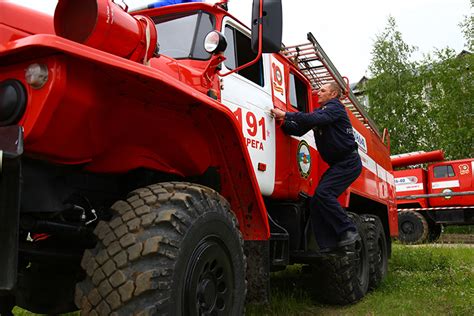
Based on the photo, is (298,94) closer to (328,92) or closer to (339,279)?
(328,92)

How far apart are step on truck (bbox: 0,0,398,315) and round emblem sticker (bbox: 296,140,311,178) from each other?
2.41ft

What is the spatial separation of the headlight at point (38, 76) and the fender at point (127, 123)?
0.03m

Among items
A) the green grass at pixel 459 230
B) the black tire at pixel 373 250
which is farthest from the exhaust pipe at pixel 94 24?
the green grass at pixel 459 230

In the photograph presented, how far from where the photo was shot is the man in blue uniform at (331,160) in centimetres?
418

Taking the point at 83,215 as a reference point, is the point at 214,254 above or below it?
below

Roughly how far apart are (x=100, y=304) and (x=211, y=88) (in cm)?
167

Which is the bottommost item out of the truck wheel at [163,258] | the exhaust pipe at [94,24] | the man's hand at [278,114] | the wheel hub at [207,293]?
the wheel hub at [207,293]

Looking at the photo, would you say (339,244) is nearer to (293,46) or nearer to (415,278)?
(293,46)

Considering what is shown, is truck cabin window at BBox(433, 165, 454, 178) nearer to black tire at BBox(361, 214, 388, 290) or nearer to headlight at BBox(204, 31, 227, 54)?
black tire at BBox(361, 214, 388, 290)

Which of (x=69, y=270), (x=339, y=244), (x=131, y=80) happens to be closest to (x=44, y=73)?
(x=131, y=80)

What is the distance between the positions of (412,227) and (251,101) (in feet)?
46.8

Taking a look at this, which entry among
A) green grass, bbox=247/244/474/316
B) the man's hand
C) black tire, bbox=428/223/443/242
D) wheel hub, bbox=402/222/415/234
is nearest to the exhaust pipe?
the man's hand

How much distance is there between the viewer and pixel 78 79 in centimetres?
198

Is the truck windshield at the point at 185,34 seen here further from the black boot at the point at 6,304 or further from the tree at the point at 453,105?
the tree at the point at 453,105
